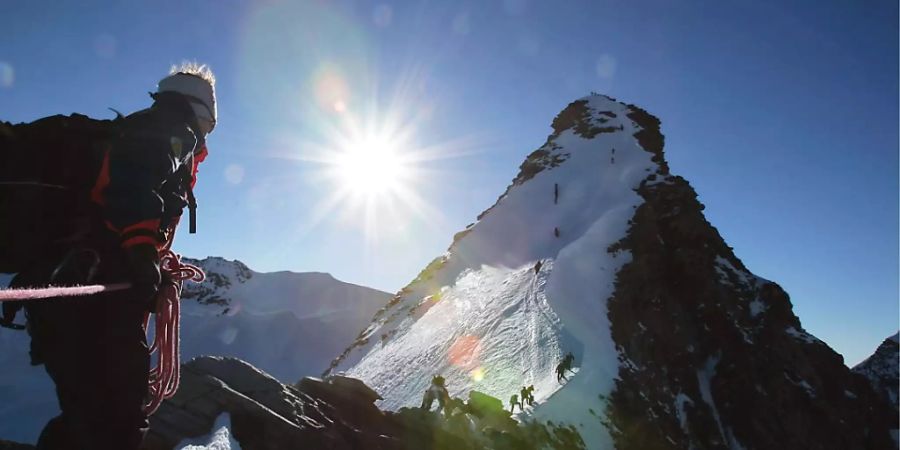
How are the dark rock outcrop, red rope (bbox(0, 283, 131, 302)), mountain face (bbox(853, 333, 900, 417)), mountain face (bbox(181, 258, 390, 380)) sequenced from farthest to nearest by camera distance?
mountain face (bbox(181, 258, 390, 380)), mountain face (bbox(853, 333, 900, 417)), the dark rock outcrop, red rope (bbox(0, 283, 131, 302))

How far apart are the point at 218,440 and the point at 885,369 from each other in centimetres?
4667

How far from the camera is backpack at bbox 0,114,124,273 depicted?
2.82 m

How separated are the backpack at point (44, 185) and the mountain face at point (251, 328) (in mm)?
64655

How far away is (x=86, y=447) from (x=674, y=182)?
145ft

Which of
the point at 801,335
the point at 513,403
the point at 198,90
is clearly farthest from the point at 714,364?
the point at 198,90

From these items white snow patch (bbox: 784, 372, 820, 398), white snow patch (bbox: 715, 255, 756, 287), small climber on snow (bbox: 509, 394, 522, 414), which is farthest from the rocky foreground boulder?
white snow patch (bbox: 715, 255, 756, 287)

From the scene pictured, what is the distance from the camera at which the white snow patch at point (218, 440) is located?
24.4 ft

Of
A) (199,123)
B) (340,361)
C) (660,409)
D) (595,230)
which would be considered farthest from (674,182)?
(199,123)

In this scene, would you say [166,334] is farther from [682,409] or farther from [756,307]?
[756,307]

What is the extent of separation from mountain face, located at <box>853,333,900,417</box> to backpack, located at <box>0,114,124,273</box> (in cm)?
4270

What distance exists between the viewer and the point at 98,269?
2955 mm

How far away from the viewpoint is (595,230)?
38.4 metres

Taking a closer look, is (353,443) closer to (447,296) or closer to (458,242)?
(447,296)

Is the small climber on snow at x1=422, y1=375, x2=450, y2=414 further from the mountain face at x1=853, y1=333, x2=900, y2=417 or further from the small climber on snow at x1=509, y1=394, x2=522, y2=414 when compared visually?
the mountain face at x1=853, y1=333, x2=900, y2=417
